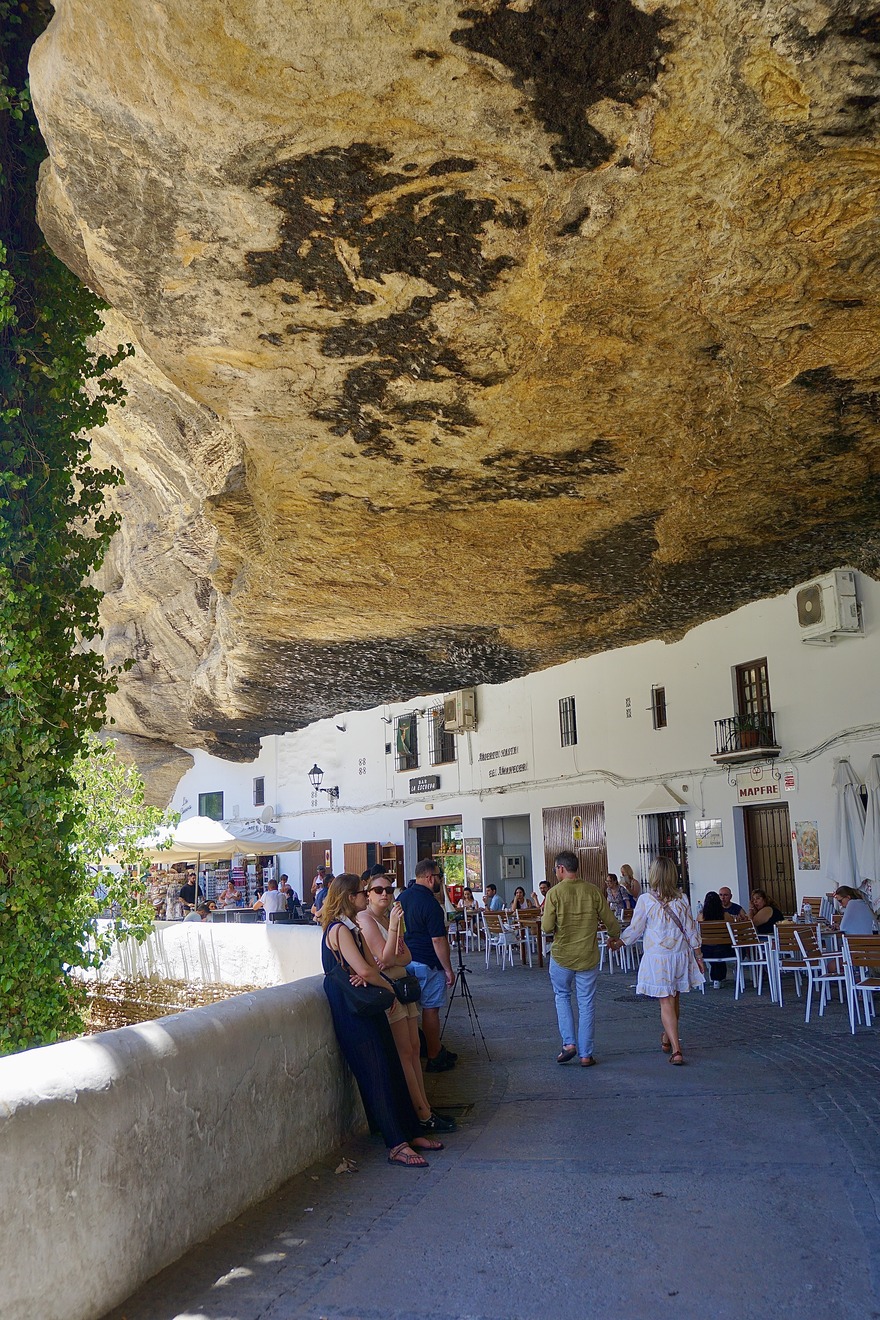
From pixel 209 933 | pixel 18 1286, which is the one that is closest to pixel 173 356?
pixel 18 1286

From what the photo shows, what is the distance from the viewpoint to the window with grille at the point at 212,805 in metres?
33.9

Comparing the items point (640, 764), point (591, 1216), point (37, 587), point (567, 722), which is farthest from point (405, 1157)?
point (567, 722)

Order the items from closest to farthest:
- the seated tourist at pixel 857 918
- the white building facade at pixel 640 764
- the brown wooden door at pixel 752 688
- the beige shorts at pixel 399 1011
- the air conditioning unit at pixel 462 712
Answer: the beige shorts at pixel 399 1011
the seated tourist at pixel 857 918
the white building facade at pixel 640 764
the brown wooden door at pixel 752 688
the air conditioning unit at pixel 462 712

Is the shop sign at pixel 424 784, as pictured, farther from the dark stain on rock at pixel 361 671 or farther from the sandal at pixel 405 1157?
the sandal at pixel 405 1157

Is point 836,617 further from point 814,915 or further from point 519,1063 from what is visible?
point 519,1063

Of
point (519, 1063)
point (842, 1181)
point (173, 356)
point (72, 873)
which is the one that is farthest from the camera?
point (519, 1063)

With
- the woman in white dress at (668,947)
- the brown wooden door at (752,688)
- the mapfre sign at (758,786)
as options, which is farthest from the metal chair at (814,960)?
the brown wooden door at (752,688)

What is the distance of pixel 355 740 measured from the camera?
28.9 meters

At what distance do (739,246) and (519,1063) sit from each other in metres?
6.02

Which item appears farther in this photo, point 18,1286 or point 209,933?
point 209,933

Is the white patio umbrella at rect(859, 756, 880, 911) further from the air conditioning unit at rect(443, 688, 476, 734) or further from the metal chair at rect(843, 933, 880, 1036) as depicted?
the air conditioning unit at rect(443, 688, 476, 734)

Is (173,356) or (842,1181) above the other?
(173,356)

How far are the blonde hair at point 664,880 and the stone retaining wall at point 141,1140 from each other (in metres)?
3.29

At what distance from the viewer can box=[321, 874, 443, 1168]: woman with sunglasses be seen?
5367 mm
